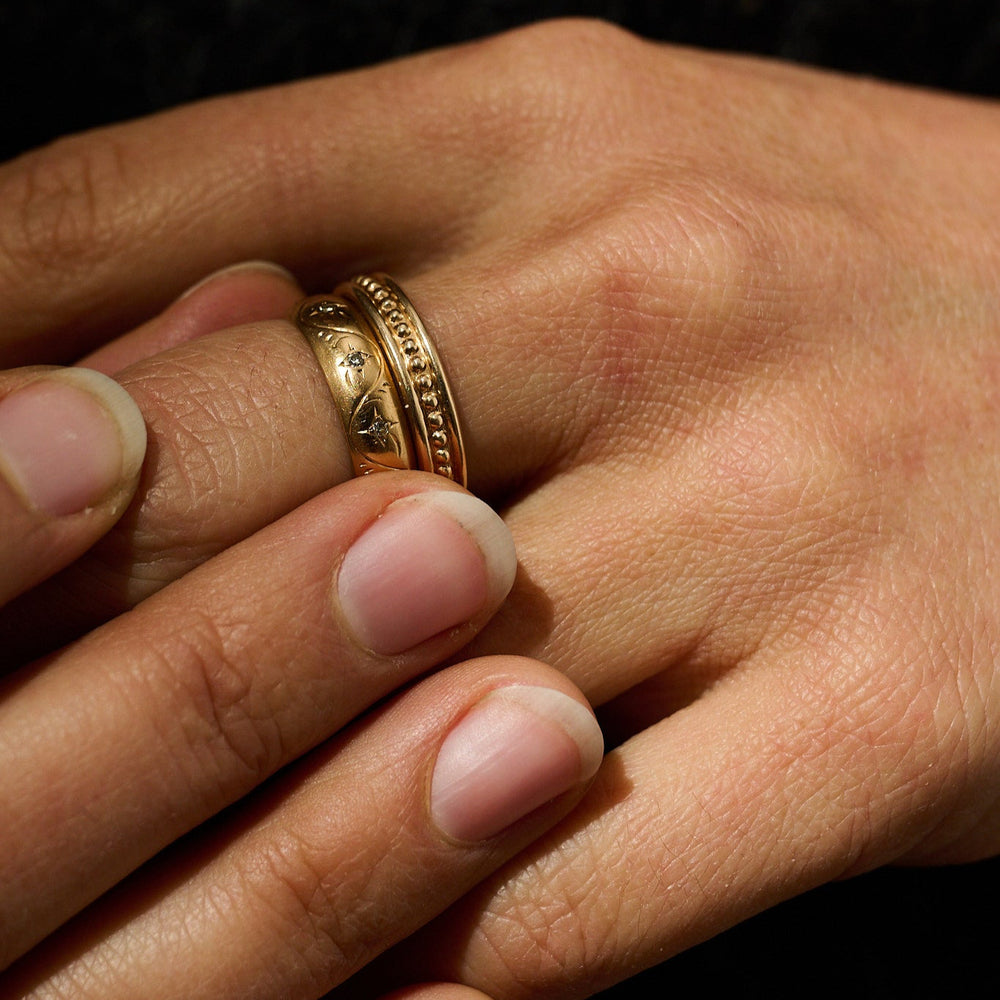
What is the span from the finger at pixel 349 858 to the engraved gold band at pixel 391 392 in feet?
0.64

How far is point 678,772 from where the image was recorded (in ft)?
3.06

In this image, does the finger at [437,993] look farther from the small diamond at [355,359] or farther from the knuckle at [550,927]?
the small diamond at [355,359]

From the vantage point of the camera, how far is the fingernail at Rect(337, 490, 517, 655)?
0.83 m

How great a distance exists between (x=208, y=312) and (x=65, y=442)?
316mm

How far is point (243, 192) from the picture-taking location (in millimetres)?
1099

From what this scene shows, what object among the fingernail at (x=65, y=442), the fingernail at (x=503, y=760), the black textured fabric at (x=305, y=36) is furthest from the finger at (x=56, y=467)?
the black textured fabric at (x=305, y=36)

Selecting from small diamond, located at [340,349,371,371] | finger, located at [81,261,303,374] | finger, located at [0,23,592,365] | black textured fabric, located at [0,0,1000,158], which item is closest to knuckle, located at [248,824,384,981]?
small diamond, located at [340,349,371,371]

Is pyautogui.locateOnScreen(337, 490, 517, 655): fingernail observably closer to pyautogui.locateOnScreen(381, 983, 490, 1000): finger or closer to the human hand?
the human hand

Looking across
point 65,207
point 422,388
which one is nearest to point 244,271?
point 65,207

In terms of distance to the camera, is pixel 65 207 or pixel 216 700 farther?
pixel 65 207

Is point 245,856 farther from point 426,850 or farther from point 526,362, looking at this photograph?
point 526,362

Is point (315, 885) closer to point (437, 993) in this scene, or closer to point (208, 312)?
point (437, 993)

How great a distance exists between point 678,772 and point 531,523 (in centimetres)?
26

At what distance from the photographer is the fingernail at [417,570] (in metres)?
0.83
